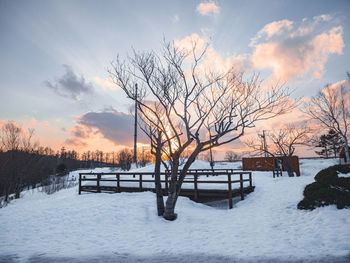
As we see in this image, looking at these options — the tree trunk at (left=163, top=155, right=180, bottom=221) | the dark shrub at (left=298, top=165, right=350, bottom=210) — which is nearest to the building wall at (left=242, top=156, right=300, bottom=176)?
the dark shrub at (left=298, top=165, right=350, bottom=210)

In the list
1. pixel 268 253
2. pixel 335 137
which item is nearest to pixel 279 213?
pixel 268 253

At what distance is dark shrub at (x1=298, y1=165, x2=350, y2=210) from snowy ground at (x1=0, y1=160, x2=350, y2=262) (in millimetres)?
352

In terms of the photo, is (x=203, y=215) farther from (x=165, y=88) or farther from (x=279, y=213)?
(x=165, y=88)

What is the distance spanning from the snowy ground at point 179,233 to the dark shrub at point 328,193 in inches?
13.9

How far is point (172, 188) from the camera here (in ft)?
27.3

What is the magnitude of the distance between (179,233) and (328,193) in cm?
579

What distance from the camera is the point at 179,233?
702 cm

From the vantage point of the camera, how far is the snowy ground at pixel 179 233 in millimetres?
4977

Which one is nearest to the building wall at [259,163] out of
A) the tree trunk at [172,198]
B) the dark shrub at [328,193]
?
the dark shrub at [328,193]

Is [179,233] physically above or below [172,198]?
below

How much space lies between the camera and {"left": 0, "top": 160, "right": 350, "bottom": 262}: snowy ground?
4977 mm

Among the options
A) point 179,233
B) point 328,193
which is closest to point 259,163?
point 328,193

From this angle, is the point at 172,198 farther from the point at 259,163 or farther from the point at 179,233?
the point at 259,163

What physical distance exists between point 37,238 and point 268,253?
6874mm
